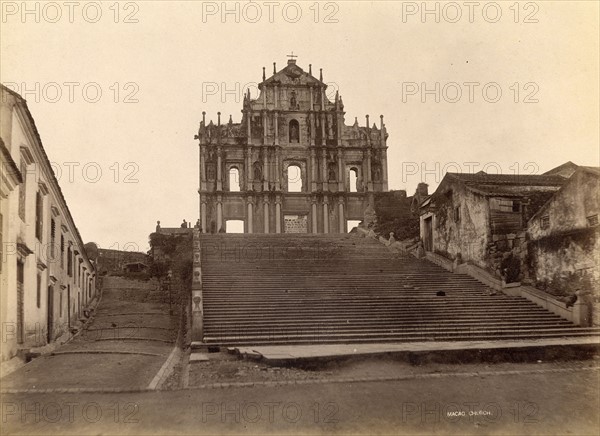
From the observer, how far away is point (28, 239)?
13.7 metres

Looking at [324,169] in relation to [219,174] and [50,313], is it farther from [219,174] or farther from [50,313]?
[50,313]

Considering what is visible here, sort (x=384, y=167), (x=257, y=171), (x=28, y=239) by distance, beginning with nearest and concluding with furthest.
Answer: (x=28, y=239)
(x=257, y=171)
(x=384, y=167)

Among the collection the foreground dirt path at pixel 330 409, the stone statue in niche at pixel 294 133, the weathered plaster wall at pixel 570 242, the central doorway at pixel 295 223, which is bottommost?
the foreground dirt path at pixel 330 409

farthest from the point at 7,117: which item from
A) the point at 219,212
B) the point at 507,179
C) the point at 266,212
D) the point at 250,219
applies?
the point at 266,212

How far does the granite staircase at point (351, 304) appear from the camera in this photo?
14992 millimetres

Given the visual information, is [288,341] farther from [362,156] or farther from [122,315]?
[362,156]

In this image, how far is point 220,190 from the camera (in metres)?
41.8

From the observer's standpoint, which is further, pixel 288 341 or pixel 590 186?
pixel 590 186

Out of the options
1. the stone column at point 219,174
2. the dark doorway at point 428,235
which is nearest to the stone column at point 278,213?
the stone column at point 219,174

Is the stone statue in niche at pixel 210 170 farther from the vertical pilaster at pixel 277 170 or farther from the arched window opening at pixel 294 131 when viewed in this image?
the arched window opening at pixel 294 131

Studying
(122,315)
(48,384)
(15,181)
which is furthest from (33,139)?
(122,315)

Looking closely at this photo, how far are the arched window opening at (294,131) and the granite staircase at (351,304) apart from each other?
824 inches

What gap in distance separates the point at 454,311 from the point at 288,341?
5.93m

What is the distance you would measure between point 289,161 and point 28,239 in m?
31.4
